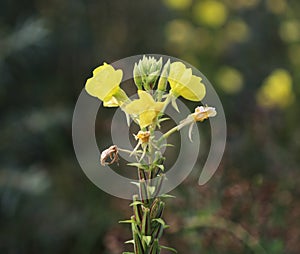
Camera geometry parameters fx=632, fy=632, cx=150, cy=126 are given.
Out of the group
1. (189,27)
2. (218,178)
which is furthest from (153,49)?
(218,178)

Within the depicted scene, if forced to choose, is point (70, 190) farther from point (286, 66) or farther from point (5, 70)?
point (286, 66)

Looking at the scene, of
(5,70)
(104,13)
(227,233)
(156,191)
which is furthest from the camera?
(104,13)

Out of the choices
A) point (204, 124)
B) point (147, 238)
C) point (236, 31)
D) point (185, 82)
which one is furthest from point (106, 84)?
point (236, 31)

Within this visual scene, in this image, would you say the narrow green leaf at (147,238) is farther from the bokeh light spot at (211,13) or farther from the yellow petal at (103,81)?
the bokeh light spot at (211,13)

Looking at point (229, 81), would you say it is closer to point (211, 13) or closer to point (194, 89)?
point (211, 13)

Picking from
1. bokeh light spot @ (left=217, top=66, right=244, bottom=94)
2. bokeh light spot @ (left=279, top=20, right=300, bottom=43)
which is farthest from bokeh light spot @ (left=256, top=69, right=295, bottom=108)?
bokeh light spot @ (left=279, top=20, right=300, bottom=43)

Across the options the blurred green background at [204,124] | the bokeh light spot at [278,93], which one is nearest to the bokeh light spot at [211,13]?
the blurred green background at [204,124]
